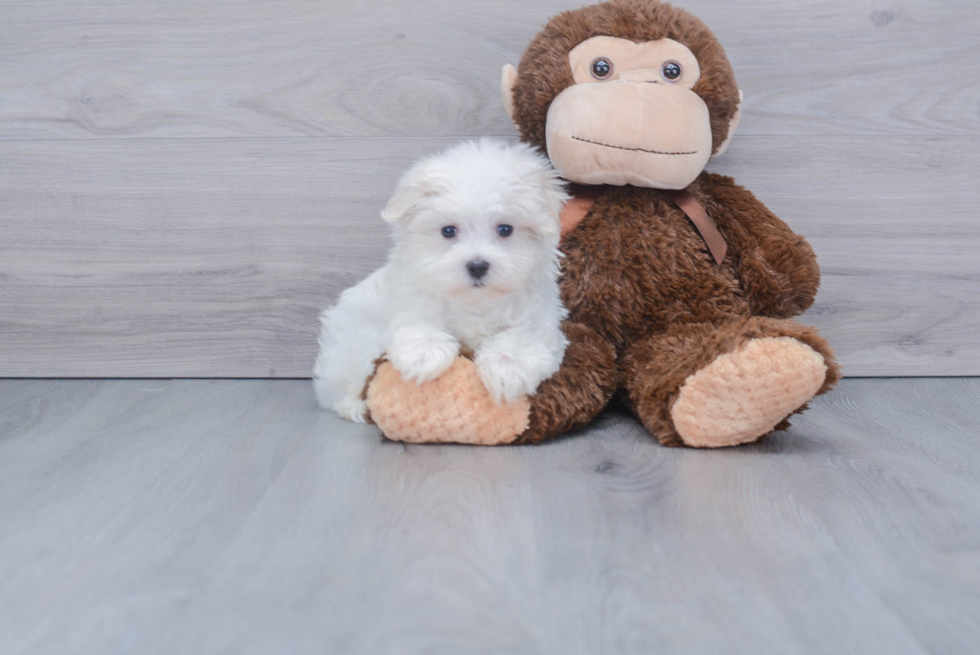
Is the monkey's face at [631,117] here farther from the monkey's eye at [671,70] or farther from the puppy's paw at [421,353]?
the puppy's paw at [421,353]

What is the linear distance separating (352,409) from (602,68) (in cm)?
62

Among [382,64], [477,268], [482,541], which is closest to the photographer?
[482,541]

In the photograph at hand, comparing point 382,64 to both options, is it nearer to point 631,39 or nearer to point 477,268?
point 631,39

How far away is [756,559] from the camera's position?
2.36 feet

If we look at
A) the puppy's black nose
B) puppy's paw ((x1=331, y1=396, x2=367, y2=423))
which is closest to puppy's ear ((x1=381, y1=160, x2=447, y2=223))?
the puppy's black nose

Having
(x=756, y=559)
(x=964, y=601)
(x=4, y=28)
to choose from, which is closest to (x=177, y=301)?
(x=4, y=28)

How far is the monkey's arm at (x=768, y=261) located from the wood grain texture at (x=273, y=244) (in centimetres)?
22

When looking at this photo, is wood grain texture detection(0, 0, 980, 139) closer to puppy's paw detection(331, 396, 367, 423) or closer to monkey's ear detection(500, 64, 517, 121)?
monkey's ear detection(500, 64, 517, 121)

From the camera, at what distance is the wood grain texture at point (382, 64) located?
1.36 m

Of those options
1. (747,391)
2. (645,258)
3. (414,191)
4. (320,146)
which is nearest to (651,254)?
(645,258)

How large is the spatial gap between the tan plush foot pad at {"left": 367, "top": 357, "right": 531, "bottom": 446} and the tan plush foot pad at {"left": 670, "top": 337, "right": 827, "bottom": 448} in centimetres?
22

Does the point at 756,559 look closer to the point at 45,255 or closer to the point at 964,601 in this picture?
Answer: the point at 964,601

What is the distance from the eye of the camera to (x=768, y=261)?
1.17 metres

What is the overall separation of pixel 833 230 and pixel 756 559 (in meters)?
0.87
